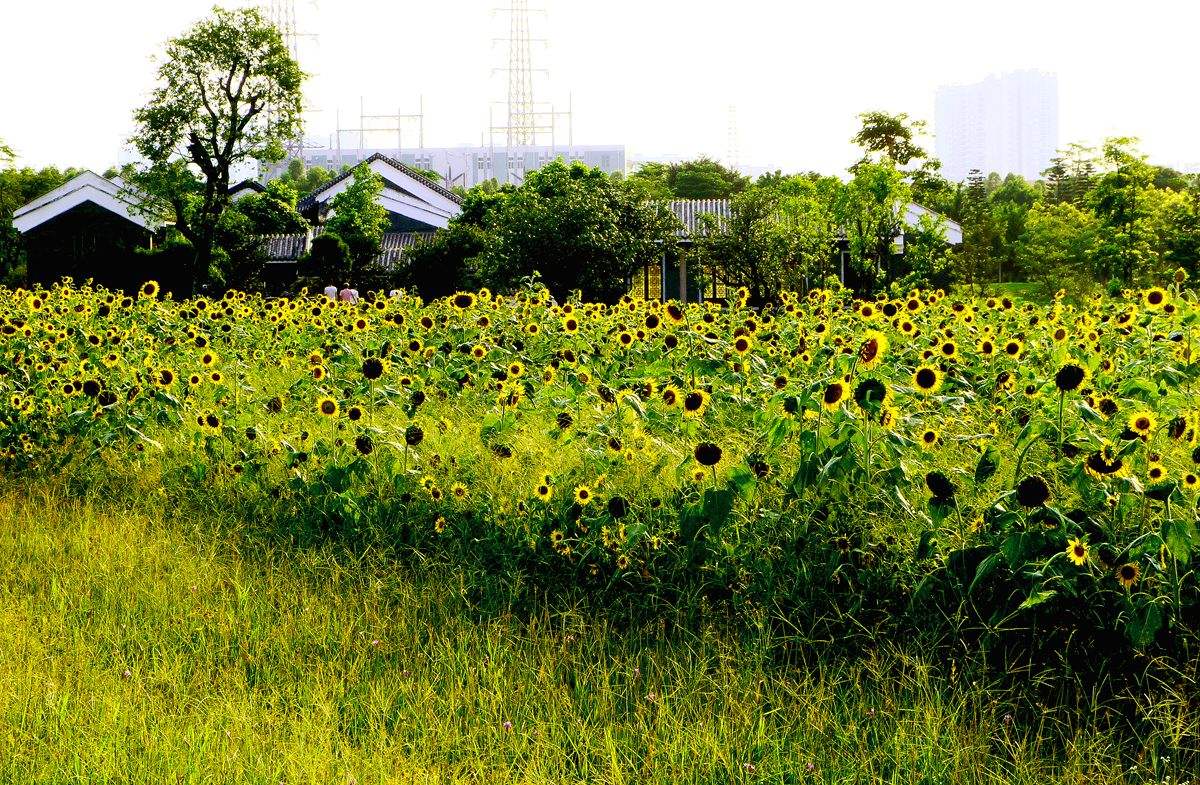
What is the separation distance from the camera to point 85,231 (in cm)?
2603

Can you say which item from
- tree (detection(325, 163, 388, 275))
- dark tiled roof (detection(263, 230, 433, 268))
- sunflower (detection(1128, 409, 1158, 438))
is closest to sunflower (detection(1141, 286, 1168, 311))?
sunflower (detection(1128, 409, 1158, 438))

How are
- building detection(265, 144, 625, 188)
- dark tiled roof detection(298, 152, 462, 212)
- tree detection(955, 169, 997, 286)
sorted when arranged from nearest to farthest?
1. tree detection(955, 169, 997, 286)
2. dark tiled roof detection(298, 152, 462, 212)
3. building detection(265, 144, 625, 188)

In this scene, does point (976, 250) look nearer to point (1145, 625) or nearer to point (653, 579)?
point (653, 579)

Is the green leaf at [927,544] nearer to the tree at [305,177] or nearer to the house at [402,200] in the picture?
the house at [402,200]

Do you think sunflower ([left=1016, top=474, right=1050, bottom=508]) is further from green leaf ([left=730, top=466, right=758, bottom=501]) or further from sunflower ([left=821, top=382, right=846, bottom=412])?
green leaf ([left=730, top=466, right=758, bottom=501])

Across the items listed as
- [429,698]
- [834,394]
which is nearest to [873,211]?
[834,394]

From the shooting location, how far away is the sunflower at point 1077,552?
254cm

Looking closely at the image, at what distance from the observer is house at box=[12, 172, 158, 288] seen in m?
25.6

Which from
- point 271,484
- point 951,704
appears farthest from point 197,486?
point 951,704

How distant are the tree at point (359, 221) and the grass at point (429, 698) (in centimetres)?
2078

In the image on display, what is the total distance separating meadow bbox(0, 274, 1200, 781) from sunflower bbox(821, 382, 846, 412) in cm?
1

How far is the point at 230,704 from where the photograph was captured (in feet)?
9.30

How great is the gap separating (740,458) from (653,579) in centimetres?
63

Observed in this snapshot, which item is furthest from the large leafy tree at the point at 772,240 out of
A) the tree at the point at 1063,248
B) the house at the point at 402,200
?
the house at the point at 402,200
